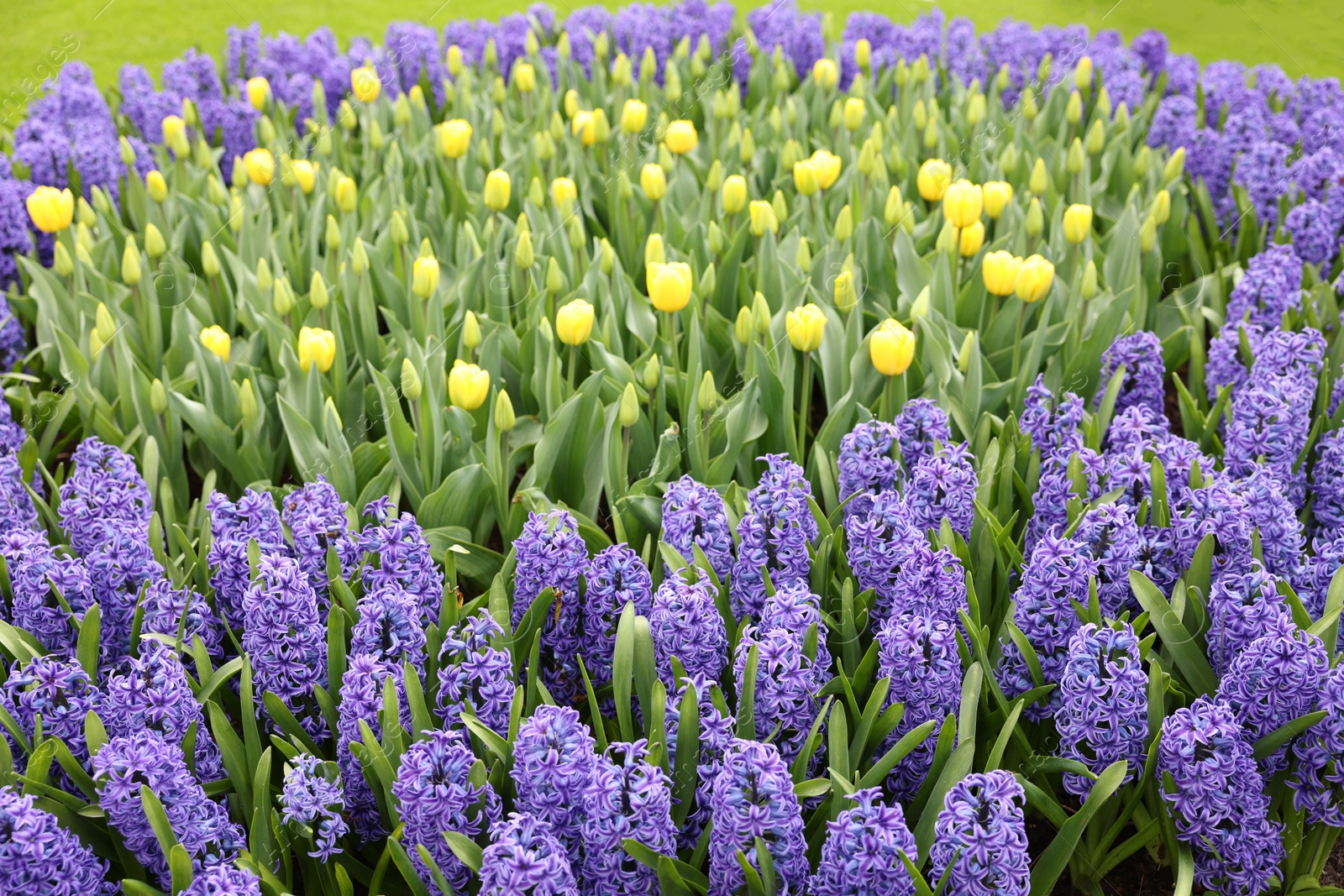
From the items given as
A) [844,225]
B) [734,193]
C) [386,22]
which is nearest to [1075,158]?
[844,225]

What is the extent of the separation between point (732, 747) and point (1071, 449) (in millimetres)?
1298

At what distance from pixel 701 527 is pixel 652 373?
2.38 feet

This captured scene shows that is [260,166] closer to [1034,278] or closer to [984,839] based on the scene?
[1034,278]

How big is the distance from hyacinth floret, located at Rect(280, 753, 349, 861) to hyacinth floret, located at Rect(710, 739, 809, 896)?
25.0 inches

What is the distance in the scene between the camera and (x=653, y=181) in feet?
12.7

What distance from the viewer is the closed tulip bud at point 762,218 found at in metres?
3.61

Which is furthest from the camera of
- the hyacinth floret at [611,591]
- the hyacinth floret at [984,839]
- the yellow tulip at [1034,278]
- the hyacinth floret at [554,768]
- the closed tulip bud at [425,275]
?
the closed tulip bud at [425,275]

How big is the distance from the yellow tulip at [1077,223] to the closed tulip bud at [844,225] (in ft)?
2.28

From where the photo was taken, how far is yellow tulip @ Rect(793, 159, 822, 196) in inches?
154

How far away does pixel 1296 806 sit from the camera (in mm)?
1945

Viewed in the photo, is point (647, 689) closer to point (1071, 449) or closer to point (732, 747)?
point (732, 747)

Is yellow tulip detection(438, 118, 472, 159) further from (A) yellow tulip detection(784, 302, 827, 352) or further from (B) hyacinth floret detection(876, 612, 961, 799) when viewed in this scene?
(B) hyacinth floret detection(876, 612, 961, 799)

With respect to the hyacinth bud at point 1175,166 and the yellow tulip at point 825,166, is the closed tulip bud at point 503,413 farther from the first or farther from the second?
the hyacinth bud at point 1175,166

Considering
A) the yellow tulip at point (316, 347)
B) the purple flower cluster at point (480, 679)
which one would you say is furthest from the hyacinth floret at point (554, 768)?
the yellow tulip at point (316, 347)
